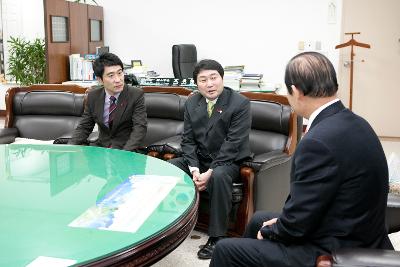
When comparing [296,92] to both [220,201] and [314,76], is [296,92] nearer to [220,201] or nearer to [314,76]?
[314,76]

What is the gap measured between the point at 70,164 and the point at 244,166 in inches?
45.0

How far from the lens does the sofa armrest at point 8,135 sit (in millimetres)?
3885

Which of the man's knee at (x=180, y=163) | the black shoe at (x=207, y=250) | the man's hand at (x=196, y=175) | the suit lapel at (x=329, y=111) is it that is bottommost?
the black shoe at (x=207, y=250)

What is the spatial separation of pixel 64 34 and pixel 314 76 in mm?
4558

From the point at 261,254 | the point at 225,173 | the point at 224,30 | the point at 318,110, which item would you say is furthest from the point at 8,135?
the point at 224,30

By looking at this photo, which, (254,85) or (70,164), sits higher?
(254,85)

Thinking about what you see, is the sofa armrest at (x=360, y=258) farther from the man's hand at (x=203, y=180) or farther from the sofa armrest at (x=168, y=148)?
the sofa armrest at (x=168, y=148)

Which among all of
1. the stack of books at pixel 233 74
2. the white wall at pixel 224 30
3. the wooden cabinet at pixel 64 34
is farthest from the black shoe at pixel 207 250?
the white wall at pixel 224 30

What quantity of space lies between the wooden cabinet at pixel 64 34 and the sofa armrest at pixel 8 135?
144 cm

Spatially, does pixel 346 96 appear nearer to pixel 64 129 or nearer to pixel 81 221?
pixel 64 129

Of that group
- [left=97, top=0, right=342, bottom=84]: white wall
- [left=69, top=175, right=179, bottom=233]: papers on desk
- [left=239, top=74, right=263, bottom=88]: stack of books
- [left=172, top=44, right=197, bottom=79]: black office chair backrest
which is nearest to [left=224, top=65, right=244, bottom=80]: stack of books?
[left=239, top=74, right=263, bottom=88]: stack of books

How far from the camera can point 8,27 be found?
7438 mm

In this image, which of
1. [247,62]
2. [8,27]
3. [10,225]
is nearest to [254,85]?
[247,62]

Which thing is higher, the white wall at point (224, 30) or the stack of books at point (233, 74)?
the white wall at point (224, 30)
